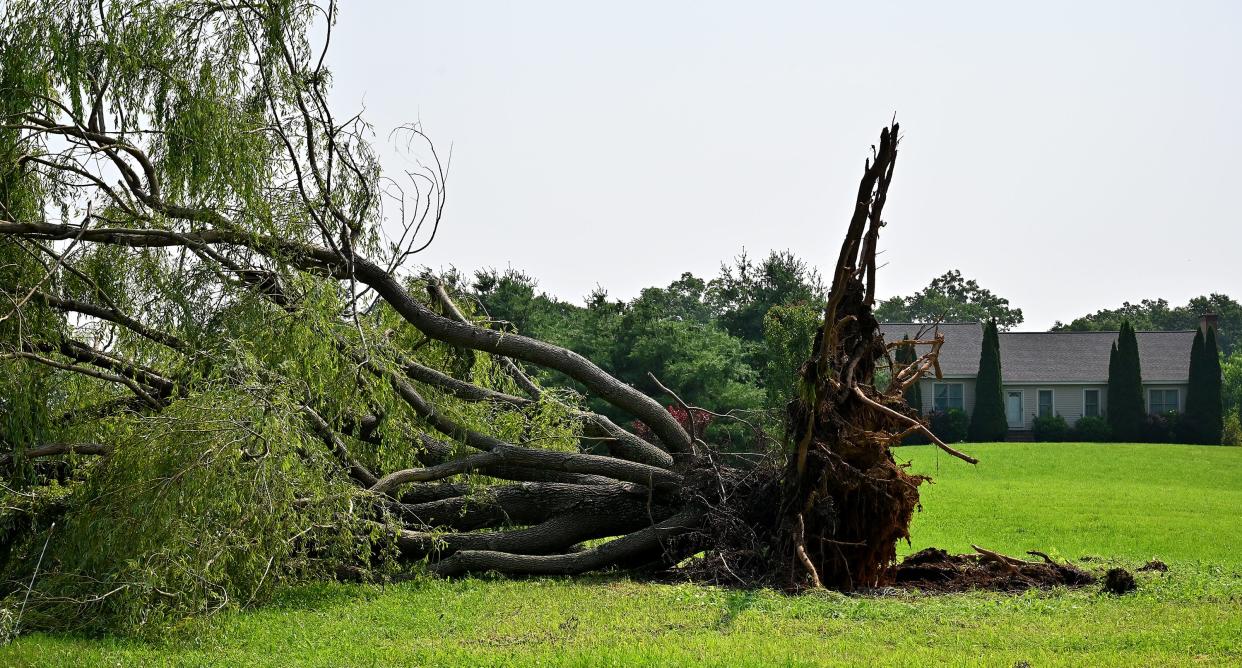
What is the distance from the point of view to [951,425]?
122ft

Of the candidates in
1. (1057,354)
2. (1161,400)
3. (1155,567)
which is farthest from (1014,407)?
(1155,567)

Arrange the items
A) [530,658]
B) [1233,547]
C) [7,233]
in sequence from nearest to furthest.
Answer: [530,658]
[7,233]
[1233,547]

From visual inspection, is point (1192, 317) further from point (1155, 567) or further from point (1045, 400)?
point (1155, 567)

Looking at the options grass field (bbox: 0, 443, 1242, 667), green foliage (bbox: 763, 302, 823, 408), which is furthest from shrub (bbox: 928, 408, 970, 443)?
grass field (bbox: 0, 443, 1242, 667)

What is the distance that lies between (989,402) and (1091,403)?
19.3ft

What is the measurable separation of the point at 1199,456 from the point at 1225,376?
23.1 metres

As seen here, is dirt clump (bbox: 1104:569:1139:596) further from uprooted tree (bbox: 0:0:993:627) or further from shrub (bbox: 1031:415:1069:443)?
shrub (bbox: 1031:415:1069:443)

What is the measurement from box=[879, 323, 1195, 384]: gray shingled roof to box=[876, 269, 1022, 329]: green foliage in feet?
86.8

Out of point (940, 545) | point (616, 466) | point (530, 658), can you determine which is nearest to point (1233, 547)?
point (940, 545)

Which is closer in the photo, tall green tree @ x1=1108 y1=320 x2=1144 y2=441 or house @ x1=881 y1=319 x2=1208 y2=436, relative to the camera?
tall green tree @ x1=1108 y1=320 x2=1144 y2=441

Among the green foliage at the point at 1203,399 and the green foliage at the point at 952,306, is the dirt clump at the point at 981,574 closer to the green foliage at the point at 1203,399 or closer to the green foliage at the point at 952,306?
the green foliage at the point at 1203,399

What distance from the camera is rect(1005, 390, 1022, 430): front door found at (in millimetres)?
41031

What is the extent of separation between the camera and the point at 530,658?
6184 millimetres

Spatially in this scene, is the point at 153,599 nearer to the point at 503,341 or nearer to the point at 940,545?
the point at 503,341
